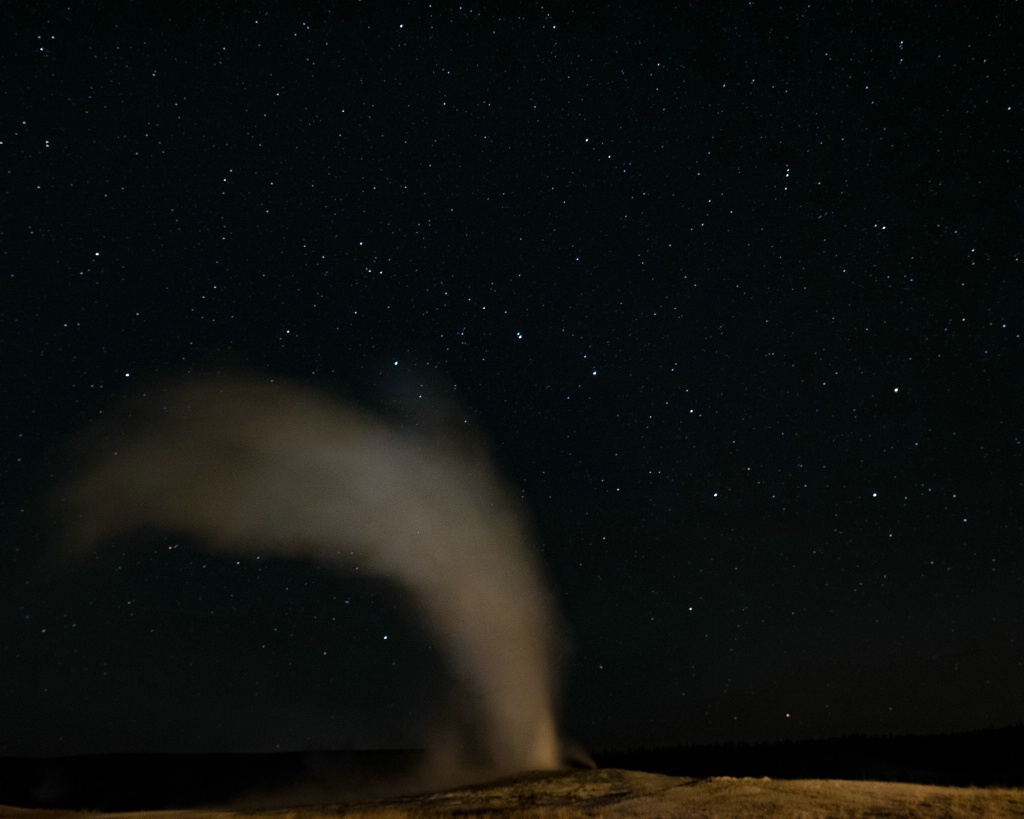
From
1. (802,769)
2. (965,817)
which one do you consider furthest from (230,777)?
(965,817)

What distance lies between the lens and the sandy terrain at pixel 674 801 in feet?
45.8

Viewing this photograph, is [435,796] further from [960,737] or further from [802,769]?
[960,737]

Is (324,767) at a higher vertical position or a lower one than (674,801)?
higher

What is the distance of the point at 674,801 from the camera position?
628 inches

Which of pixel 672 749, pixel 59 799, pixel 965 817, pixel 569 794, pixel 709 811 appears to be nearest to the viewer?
pixel 965 817

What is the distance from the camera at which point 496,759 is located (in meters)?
31.8

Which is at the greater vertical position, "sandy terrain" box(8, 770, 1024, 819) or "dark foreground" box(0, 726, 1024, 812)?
"dark foreground" box(0, 726, 1024, 812)

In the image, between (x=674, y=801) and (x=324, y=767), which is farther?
(x=324, y=767)

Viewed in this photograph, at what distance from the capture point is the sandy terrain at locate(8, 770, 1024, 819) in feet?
45.8

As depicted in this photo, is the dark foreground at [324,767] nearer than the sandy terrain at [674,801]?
No

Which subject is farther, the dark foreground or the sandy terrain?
the dark foreground

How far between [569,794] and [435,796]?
13.2 ft

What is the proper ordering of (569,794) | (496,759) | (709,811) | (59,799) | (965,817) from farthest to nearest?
1. (59,799)
2. (496,759)
3. (569,794)
4. (709,811)
5. (965,817)

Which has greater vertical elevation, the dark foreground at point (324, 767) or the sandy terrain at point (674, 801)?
the dark foreground at point (324, 767)
